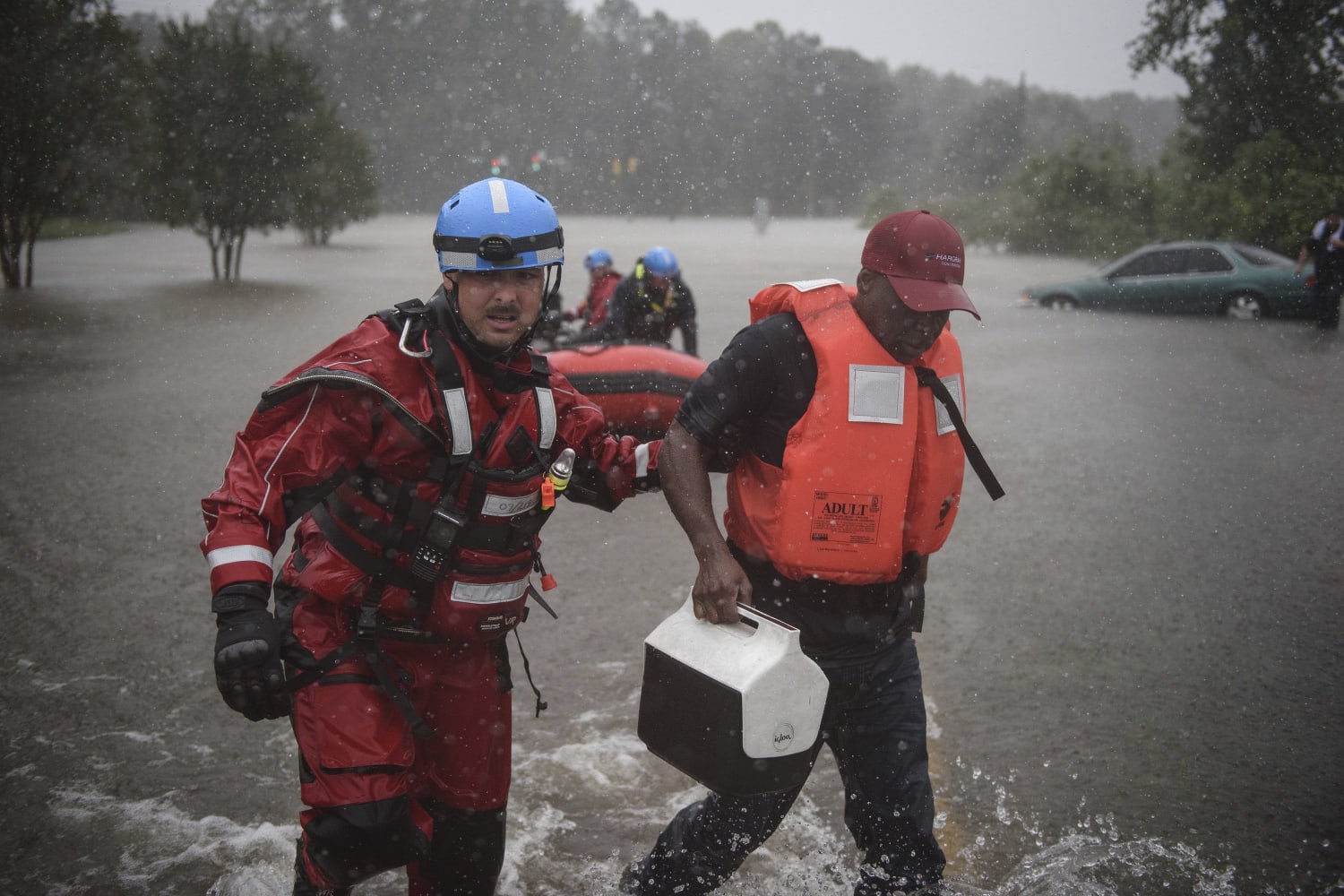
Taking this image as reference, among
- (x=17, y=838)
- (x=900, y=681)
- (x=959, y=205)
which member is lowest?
(x=17, y=838)

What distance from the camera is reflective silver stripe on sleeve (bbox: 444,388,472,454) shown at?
2.67 m

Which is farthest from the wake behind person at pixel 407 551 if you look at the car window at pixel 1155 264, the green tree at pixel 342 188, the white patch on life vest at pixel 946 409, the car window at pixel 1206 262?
the green tree at pixel 342 188

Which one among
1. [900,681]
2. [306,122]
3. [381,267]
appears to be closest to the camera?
[900,681]

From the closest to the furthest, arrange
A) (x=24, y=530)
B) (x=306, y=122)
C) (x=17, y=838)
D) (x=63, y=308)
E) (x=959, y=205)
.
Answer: (x=17, y=838), (x=24, y=530), (x=63, y=308), (x=306, y=122), (x=959, y=205)

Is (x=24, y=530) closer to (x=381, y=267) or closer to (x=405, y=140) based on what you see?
(x=381, y=267)

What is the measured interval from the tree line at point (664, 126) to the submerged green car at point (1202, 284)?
656 centimetres

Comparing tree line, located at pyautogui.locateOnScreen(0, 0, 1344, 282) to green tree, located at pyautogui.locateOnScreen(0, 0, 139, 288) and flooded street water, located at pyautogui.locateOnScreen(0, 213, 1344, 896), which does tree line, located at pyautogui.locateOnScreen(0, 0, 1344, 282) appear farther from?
flooded street water, located at pyautogui.locateOnScreen(0, 213, 1344, 896)

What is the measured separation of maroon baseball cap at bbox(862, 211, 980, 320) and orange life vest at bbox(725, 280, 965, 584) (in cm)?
15

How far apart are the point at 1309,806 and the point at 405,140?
70.3 meters

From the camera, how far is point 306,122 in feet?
78.8

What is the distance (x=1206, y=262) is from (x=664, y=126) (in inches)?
2304

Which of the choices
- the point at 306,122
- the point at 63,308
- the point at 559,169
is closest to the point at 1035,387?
the point at 63,308

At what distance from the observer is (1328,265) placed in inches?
631

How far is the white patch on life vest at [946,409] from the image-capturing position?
2902 mm
